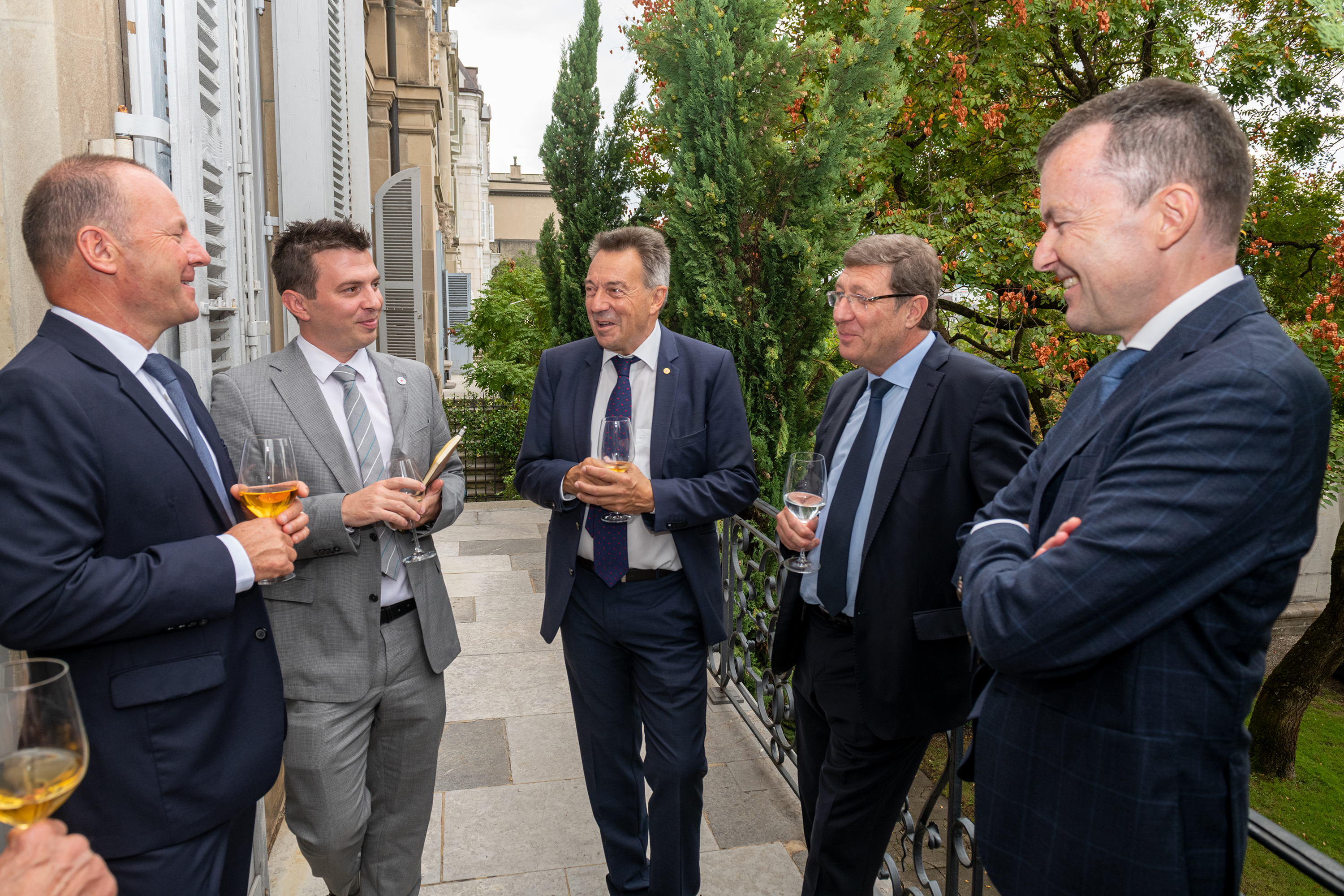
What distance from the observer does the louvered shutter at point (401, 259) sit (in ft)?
28.0

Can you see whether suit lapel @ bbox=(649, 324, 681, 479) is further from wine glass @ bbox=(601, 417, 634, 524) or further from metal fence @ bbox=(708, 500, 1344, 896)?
metal fence @ bbox=(708, 500, 1344, 896)

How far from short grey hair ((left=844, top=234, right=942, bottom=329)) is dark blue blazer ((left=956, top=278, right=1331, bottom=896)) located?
51.0 inches

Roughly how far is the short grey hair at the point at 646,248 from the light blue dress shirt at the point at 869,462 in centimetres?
90

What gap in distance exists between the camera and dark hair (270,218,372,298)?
8.96 ft

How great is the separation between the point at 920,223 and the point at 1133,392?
8719 mm

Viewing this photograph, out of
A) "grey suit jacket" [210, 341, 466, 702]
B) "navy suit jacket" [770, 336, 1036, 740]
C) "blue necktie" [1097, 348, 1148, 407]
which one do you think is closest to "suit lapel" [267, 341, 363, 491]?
"grey suit jacket" [210, 341, 466, 702]

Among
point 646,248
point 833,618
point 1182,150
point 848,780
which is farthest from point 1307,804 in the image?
point 1182,150

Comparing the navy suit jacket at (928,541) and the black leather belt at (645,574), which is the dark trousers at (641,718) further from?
the navy suit jacket at (928,541)

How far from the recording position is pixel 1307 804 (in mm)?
10406

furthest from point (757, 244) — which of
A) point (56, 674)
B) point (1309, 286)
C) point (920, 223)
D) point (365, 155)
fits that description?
point (1309, 286)

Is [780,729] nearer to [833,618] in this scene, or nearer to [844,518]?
[833,618]

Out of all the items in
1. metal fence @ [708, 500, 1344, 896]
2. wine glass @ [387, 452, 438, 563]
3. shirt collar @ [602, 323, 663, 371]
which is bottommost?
metal fence @ [708, 500, 1344, 896]

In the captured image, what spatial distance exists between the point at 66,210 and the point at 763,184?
5.00 m

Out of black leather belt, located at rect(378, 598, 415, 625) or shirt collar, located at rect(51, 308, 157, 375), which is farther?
black leather belt, located at rect(378, 598, 415, 625)
